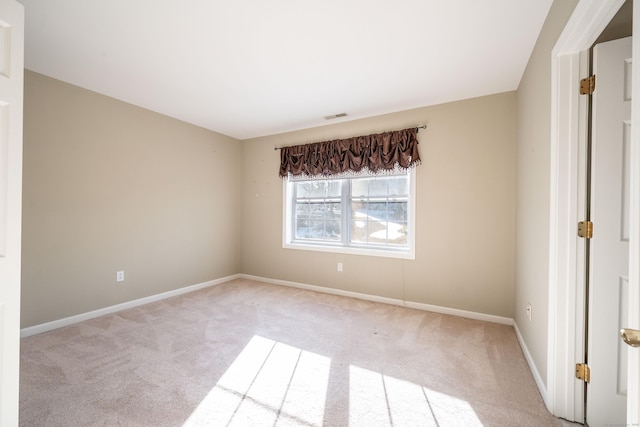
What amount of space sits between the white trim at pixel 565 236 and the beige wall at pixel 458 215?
143 centimetres

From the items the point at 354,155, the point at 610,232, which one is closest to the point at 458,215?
the point at 354,155

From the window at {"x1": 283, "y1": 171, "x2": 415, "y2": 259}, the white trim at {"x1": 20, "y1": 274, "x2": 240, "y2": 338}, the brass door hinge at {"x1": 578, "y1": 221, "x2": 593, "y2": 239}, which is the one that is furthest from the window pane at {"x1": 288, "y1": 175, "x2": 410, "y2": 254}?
the brass door hinge at {"x1": 578, "y1": 221, "x2": 593, "y2": 239}

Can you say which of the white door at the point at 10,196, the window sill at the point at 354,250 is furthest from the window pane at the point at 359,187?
the white door at the point at 10,196

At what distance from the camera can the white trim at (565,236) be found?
60.6 inches

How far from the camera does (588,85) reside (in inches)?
60.0

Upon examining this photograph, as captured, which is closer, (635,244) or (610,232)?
(635,244)

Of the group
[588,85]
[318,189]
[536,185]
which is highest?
[588,85]

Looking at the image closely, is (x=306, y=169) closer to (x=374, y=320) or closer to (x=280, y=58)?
(x=280, y=58)

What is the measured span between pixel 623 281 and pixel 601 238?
0.23 m

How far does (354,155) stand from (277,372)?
2.72 m

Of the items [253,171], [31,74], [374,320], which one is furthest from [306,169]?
[31,74]

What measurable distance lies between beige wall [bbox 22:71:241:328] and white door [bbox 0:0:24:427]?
1.85m

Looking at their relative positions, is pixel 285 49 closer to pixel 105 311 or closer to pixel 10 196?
pixel 10 196

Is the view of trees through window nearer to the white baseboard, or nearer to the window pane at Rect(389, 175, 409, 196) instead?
the window pane at Rect(389, 175, 409, 196)
